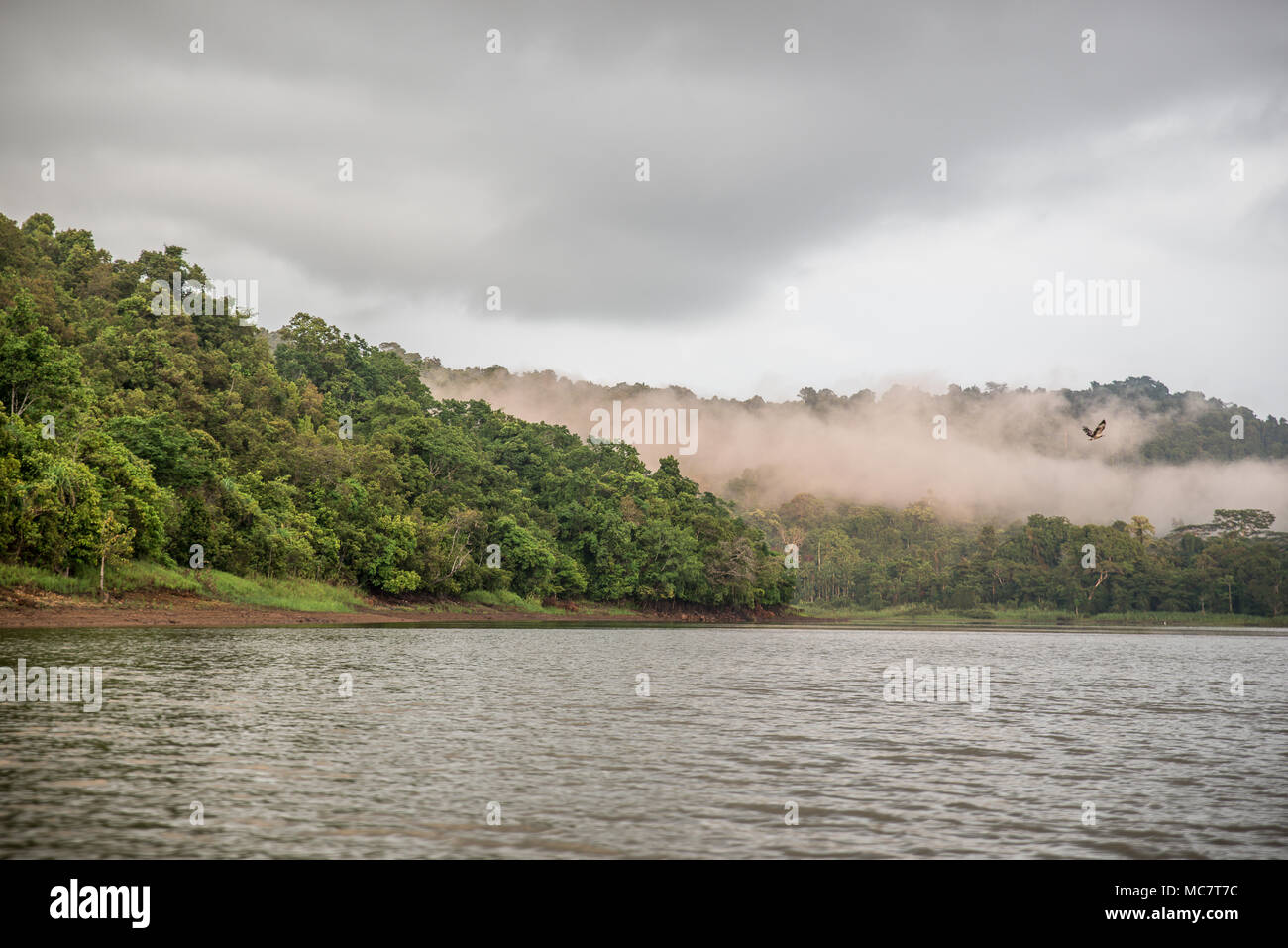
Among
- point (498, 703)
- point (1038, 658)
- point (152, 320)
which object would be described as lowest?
point (1038, 658)

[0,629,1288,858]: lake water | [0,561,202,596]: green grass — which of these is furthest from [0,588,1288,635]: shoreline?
[0,629,1288,858]: lake water

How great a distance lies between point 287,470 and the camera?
356ft

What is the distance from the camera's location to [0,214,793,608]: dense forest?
69250 mm

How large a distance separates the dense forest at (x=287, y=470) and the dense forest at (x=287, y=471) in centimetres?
26

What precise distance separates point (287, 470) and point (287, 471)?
11cm

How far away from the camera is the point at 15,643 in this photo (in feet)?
143

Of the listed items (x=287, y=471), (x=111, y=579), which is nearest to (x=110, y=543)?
(x=111, y=579)

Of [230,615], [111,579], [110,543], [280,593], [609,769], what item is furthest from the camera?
[280,593]

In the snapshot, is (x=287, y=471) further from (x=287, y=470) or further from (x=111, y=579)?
(x=111, y=579)

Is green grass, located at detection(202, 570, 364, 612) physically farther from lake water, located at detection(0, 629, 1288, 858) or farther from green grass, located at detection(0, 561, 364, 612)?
lake water, located at detection(0, 629, 1288, 858)
